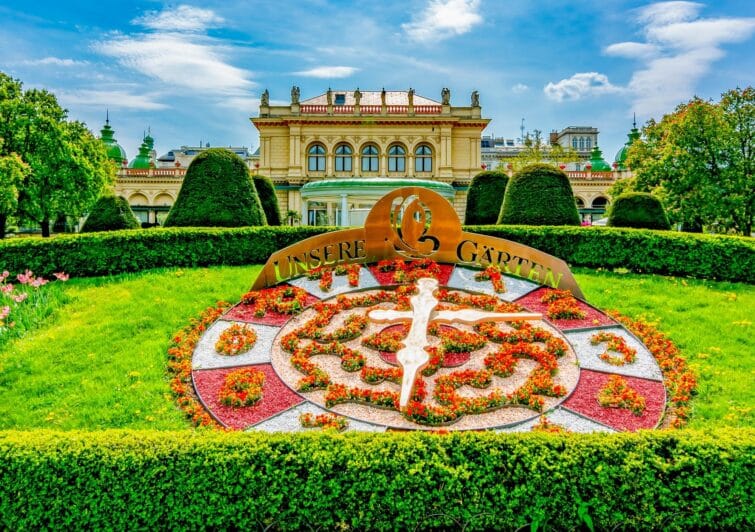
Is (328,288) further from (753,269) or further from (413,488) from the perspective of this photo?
(753,269)

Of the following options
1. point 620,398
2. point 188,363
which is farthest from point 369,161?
point 620,398

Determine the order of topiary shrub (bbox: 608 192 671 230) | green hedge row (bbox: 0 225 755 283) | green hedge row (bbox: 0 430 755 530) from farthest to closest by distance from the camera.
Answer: topiary shrub (bbox: 608 192 671 230) → green hedge row (bbox: 0 225 755 283) → green hedge row (bbox: 0 430 755 530)

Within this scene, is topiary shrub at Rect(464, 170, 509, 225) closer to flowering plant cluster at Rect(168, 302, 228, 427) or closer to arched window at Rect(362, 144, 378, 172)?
flowering plant cluster at Rect(168, 302, 228, 427)

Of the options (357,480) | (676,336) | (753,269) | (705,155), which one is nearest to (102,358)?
(357,480)

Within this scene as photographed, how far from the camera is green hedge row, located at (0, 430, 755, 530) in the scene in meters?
3.61

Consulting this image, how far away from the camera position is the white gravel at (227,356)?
21.1ft

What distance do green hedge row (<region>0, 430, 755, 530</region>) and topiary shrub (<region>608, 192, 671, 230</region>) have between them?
36.5 ft

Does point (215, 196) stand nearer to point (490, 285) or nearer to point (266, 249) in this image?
point (266, 249)

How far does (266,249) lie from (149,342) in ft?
17.3

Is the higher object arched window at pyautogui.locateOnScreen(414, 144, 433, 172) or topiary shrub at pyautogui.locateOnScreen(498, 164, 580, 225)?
arched window at pyautogui.locateOnScreen(414, 144, 433, 172)

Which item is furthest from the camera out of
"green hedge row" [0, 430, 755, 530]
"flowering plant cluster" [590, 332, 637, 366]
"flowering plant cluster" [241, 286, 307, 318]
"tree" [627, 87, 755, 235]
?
"tree" [627, 87, 755, 235]

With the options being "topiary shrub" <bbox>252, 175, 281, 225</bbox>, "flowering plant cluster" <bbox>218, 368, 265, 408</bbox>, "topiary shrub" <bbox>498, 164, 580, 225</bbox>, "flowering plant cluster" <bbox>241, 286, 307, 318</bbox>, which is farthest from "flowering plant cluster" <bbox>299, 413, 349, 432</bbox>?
"topiary shrub" <bbox>252, 175, 281, 225</bbox>

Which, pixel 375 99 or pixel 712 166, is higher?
pixel 375 99

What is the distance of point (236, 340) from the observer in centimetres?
689
